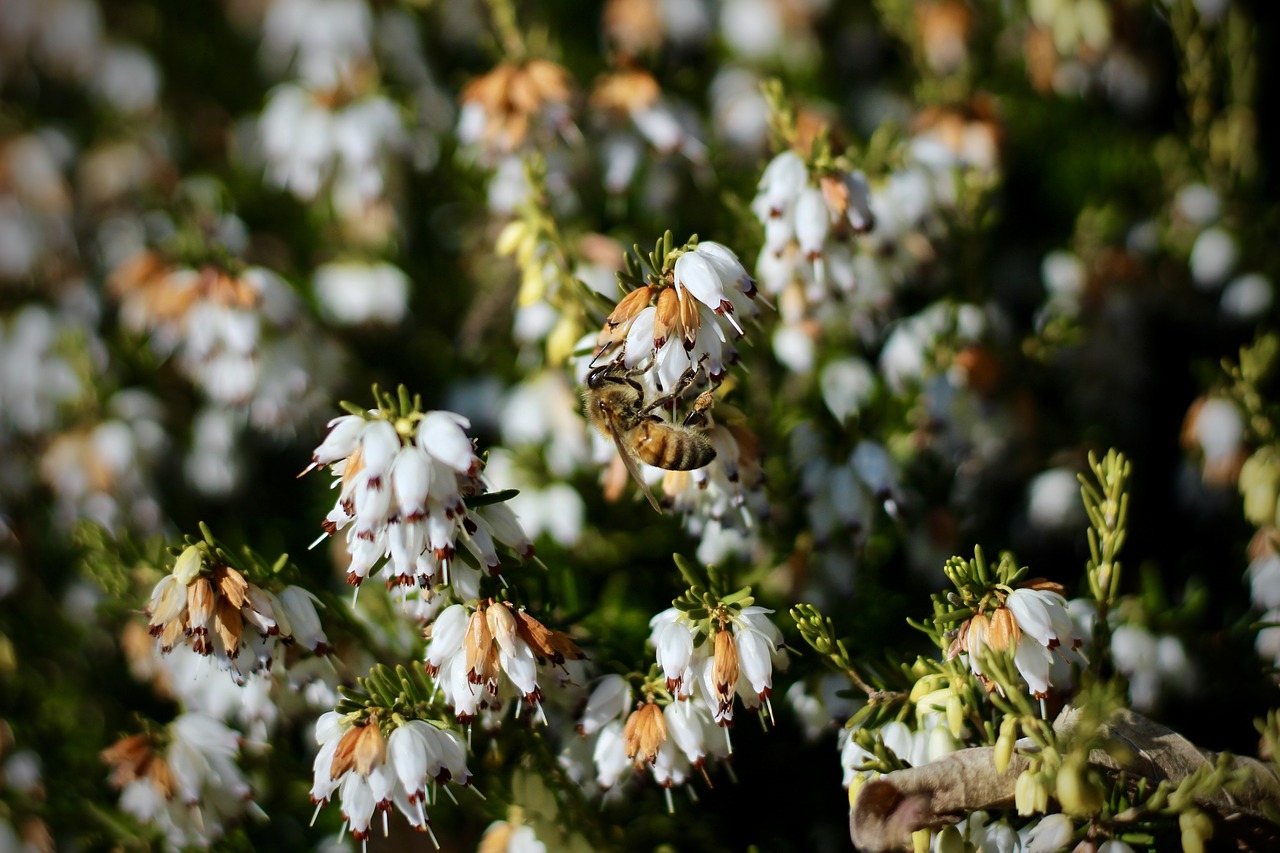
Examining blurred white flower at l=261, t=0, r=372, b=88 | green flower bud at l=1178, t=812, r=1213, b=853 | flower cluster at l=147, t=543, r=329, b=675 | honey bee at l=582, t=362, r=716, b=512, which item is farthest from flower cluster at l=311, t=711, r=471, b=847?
blurred white flower at l=261, t=0, r=372, b=88

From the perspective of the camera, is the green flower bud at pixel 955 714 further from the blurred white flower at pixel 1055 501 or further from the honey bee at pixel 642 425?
the blurred white flower at pixel 1055 501

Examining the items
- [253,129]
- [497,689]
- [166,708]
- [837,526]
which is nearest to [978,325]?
[837,526]

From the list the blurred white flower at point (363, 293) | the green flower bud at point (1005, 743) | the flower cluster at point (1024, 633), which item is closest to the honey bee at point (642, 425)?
the flower cluster at point (1024, 633)

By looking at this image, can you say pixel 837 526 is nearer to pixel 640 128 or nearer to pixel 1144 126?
pixel 640 128

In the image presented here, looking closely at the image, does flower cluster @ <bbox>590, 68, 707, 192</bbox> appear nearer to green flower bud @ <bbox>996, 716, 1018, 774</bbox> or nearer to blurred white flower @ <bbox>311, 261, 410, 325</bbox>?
blurred white flower @ <bbox>311, 261, 410, 325</bbox>

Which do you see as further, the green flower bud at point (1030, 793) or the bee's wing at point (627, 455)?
the bee's wing at point (627, 455)

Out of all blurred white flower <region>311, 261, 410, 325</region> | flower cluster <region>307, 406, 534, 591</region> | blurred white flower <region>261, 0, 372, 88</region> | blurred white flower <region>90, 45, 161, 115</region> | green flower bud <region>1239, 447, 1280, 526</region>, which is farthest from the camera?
blurred white flower <region>90, 45, 161, 115</region>

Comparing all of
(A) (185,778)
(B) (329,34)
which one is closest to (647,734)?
(A) (185,778)
